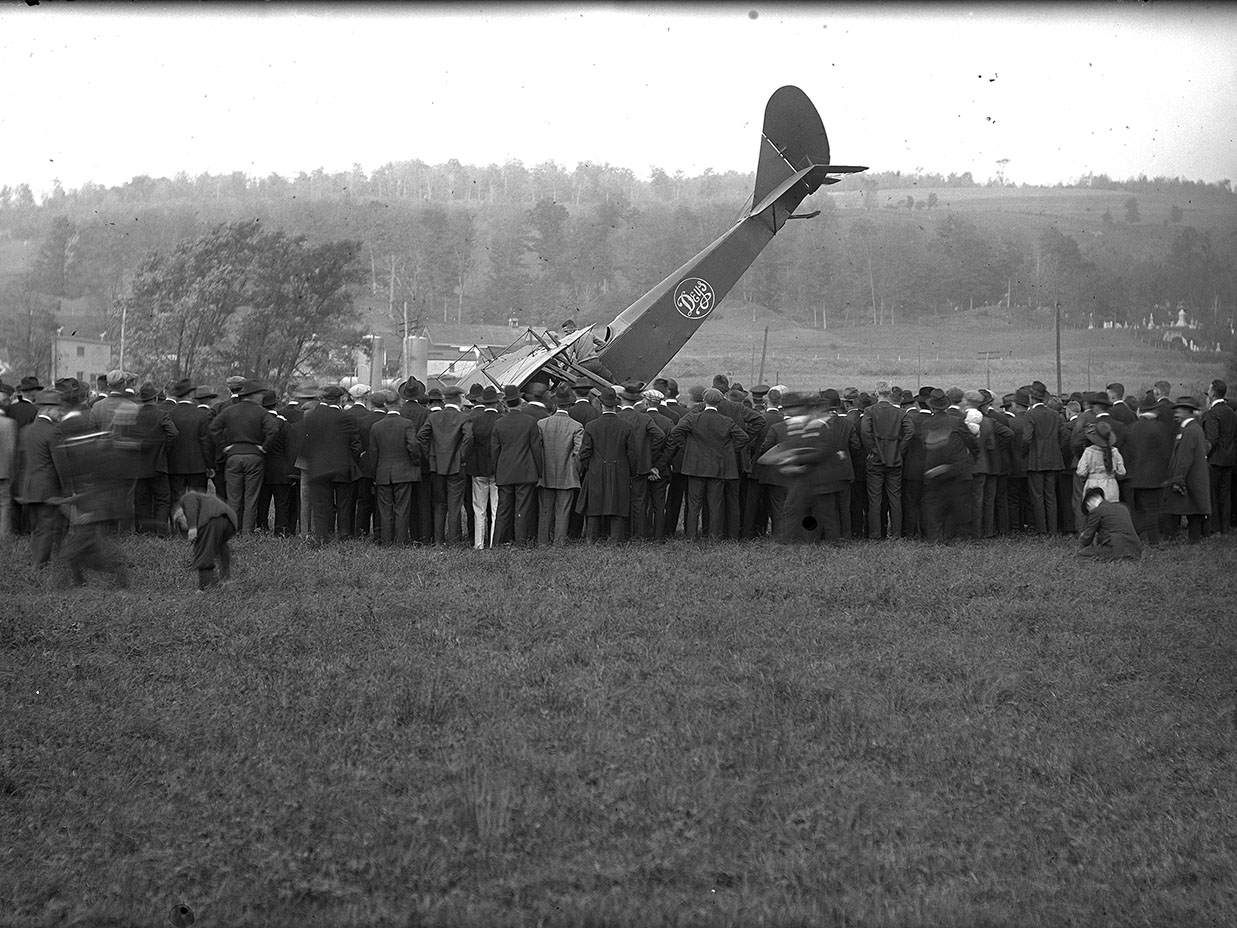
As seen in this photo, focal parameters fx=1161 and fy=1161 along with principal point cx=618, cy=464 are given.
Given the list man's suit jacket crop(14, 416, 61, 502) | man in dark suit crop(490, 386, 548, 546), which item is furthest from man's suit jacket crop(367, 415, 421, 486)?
man's suit jacket crop(14, 416, 61, 502)

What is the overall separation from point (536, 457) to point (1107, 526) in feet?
21.6

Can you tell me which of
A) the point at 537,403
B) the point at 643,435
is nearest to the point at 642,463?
the point at 643,435

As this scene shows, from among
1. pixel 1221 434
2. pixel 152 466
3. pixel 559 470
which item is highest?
pixel 1221 434

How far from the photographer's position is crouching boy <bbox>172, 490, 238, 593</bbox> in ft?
35.3

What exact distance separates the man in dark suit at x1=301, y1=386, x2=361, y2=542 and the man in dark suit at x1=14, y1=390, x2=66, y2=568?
2719 millimetres

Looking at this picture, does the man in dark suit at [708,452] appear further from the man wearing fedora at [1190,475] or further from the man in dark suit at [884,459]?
the man wearing fedora at [1190,475]

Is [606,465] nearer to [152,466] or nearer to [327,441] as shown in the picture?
[327,441]

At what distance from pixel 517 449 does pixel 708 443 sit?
7.65 feet

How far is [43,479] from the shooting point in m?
12.4

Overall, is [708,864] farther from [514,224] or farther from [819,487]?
[514,224]

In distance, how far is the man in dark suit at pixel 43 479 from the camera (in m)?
12.2

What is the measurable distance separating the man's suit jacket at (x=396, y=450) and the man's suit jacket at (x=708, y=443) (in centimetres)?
312

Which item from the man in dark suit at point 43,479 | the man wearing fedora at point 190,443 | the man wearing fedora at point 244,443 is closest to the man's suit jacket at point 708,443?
the man wearing fedora at point 244,443

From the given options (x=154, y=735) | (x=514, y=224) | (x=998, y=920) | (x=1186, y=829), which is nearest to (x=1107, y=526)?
(x=1186, y=829)
